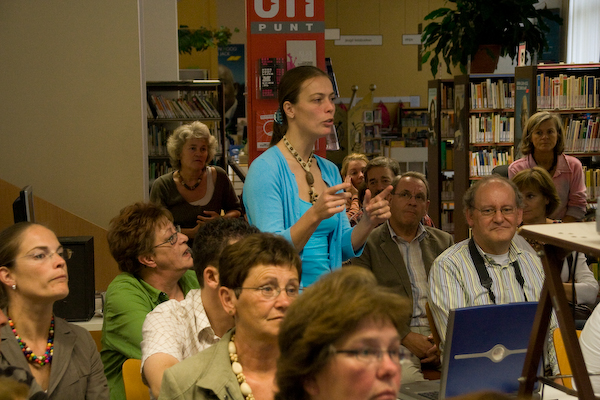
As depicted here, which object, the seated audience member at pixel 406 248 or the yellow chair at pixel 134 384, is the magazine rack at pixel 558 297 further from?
the seated audience member at pixel 406 248

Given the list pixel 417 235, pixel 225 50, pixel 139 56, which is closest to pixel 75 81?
pixel 139 56

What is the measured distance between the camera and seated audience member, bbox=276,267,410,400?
124 centimetres

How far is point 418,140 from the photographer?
13.8 metres

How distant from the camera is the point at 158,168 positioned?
741 centimetres

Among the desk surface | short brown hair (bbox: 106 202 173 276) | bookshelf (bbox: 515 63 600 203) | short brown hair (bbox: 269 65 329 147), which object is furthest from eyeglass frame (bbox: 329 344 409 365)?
bookshelf (bbox: 515 63 600 203)

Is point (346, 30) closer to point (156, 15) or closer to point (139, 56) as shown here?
point (156, 15)

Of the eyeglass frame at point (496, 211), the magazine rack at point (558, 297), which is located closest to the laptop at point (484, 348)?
the magazine rack at point (558, 297)

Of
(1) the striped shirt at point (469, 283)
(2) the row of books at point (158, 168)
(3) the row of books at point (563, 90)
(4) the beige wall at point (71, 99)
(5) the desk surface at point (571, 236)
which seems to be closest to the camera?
(5) the desk surface at point (571, 236)

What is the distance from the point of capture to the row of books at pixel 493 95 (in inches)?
356

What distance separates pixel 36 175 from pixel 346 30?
1202 cm

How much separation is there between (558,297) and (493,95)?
7550mm

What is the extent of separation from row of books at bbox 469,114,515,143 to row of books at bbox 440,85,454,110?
681mm

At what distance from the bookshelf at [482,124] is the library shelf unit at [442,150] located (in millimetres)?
526

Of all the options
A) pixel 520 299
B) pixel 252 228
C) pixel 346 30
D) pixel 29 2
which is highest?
pixel 346 30
